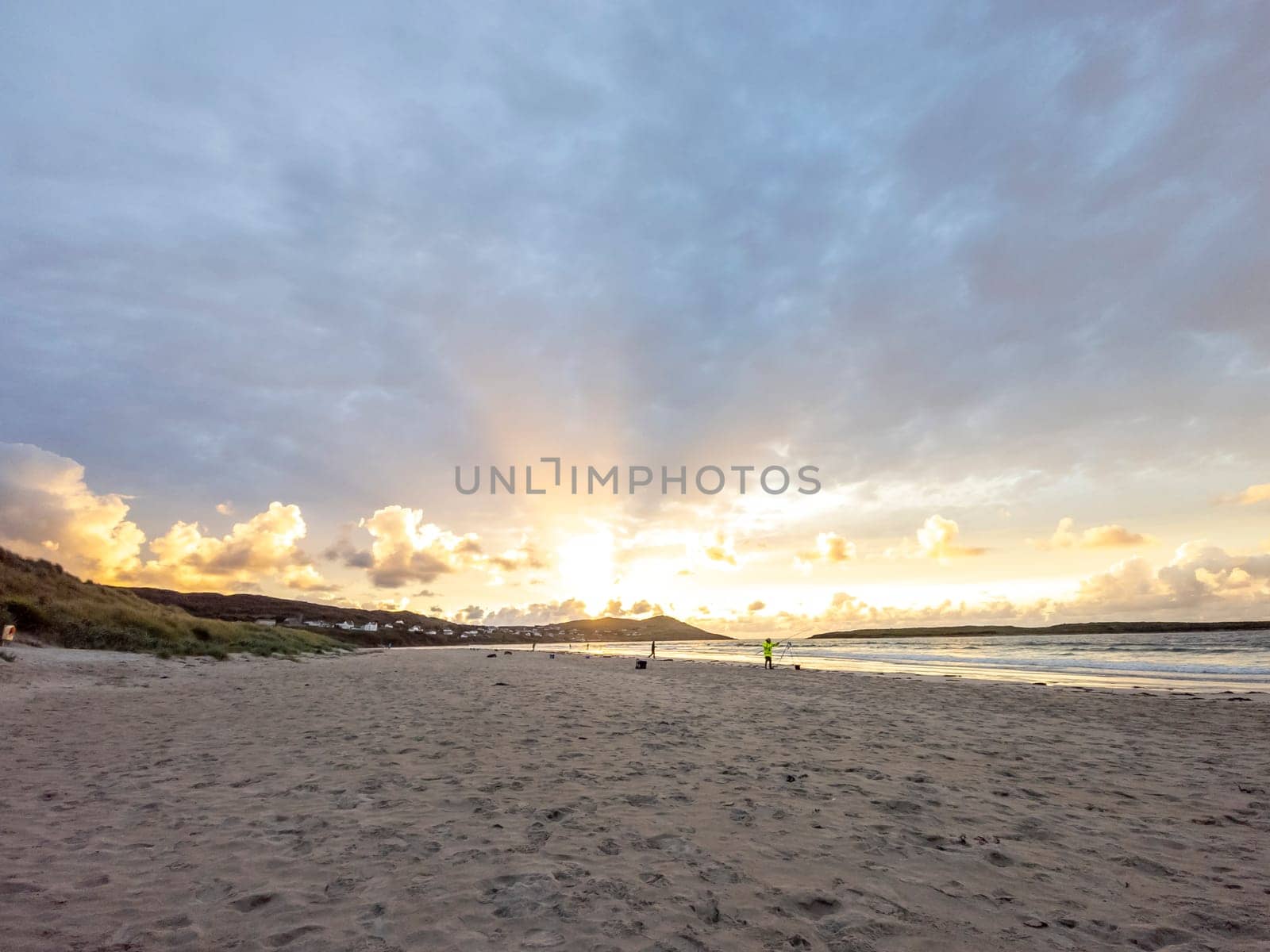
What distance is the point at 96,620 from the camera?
27.3 m

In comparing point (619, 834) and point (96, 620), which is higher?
point (96, 620)

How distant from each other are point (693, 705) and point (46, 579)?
34608 mm

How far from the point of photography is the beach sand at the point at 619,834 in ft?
12.8

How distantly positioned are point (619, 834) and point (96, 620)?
33.2m

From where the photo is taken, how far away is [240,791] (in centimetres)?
675

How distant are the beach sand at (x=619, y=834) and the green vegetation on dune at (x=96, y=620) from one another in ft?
57.4

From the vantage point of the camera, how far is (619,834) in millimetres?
5594

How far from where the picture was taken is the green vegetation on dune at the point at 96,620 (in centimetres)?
2433

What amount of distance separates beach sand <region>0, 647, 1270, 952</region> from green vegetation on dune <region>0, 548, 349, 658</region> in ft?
57.4

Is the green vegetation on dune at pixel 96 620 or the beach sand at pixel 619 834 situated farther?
the green vegetation on dune at pixel 96 620

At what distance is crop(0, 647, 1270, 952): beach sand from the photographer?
391 cm

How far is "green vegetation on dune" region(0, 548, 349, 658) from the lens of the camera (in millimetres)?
24328

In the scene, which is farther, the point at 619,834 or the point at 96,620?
the point at 96,620

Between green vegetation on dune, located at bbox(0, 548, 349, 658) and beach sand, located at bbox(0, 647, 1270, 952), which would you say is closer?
beach sand, located at bbox(0, 647, 1270, 952)
